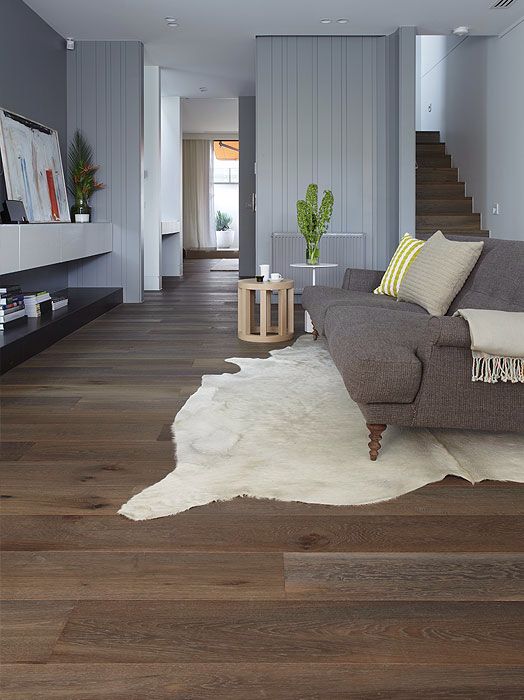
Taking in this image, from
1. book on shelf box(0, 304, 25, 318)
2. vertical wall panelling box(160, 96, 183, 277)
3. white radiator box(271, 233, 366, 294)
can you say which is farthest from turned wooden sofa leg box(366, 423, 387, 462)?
vertical wall panelling box(160, 96, 183, 277)

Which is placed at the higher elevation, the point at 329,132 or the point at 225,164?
the point at 225,164

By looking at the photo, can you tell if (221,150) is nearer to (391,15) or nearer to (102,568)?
(391,15)

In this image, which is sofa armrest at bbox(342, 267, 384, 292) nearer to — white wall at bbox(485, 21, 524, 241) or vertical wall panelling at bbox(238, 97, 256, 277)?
white wall at bbox(485, 21, 524, 241)

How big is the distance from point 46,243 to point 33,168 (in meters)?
1.03

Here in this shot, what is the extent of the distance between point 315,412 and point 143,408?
0.84 meters

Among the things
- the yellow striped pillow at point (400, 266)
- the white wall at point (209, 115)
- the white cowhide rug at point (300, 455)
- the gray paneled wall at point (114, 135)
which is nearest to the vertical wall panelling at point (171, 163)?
the white wall at point (209, 115)

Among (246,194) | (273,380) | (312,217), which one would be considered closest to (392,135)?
(312,217)

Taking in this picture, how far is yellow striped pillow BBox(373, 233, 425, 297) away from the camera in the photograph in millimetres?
4973

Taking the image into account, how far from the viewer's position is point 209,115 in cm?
1551

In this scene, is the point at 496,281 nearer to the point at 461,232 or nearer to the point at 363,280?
the point at 363,280

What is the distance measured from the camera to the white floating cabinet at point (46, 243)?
5348 millimetres

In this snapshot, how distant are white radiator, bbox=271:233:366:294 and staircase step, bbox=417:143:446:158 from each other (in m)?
2.81

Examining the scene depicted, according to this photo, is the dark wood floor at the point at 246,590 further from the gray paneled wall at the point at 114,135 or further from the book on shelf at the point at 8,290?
the gray paneled wall at the point at 114,135

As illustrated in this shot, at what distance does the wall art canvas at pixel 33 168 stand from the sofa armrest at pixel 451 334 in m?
4.33
